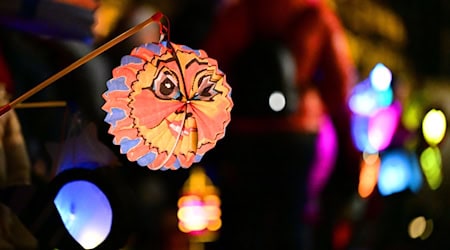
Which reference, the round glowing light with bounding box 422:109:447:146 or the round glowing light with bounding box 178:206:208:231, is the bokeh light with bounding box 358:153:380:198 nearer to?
the round glowing light with bounding box 422:109:447:146

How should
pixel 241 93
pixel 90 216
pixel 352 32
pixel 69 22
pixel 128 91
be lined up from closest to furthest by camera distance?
pixel 128 91, pixel 90 216, pixel 69 22, pixel 241 93, pixel 352 32

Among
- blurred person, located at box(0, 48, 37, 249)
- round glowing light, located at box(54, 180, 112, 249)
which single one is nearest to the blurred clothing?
blurred person, located at box(0, 48, 37, 249)

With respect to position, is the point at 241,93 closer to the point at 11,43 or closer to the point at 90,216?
the point at 11,43

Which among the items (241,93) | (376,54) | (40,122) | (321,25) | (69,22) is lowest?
(40,122)

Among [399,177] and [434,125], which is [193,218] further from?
[434,125]

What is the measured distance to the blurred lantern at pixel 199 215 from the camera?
2188mm

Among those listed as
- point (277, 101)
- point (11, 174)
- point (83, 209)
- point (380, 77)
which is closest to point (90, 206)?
point (83, 209)

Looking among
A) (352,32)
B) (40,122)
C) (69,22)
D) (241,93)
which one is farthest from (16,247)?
(352,32)

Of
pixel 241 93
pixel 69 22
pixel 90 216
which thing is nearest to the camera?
pixel 90 216

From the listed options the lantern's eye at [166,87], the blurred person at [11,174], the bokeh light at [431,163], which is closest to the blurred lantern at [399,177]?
the bokeh light at [431,163]

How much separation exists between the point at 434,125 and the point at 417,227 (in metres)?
0.26

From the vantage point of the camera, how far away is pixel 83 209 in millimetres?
1284

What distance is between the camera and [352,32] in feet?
10.0

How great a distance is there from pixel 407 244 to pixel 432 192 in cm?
13
